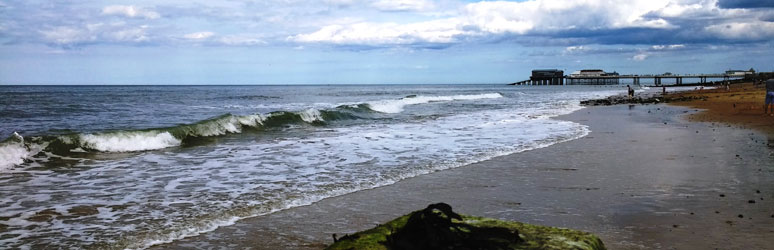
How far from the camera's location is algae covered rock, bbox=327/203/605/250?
8.51 ft

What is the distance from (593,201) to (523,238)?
4685mm

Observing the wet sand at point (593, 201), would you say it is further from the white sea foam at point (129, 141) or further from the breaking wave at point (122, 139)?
the white sea foam at point (129, 141)

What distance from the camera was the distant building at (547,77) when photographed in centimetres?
17238

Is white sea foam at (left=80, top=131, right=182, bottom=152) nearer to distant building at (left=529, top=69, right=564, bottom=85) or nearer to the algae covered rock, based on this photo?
the algae covered rock

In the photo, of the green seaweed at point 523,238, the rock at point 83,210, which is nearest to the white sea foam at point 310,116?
the rock at point 83,210

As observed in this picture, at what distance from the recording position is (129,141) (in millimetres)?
15922

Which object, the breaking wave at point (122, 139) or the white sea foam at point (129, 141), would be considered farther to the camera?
the white sea foam at point (129, 141)

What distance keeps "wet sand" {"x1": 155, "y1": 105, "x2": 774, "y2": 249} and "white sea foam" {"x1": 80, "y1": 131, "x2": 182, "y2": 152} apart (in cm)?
932

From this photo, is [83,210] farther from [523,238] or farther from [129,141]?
[129,141]

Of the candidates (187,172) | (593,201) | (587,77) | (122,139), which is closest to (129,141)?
(122,139)

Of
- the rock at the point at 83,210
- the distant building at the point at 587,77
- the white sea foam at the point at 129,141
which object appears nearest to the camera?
the rock at the point at 83,210

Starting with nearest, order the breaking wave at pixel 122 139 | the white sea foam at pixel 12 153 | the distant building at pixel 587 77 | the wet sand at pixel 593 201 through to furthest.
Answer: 1. the wet sand at pixel 593 201
2. the white sea foam at pixel 12 153
3. the breaking wave at pixel 122 139
4. the distant building at pixel 587 77

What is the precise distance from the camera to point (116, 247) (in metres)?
5.39

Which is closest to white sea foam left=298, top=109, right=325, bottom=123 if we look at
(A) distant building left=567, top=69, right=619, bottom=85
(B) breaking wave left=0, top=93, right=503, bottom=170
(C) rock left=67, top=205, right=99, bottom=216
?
(B) breaking wave left=0, top=93, right=503, bottom=170
